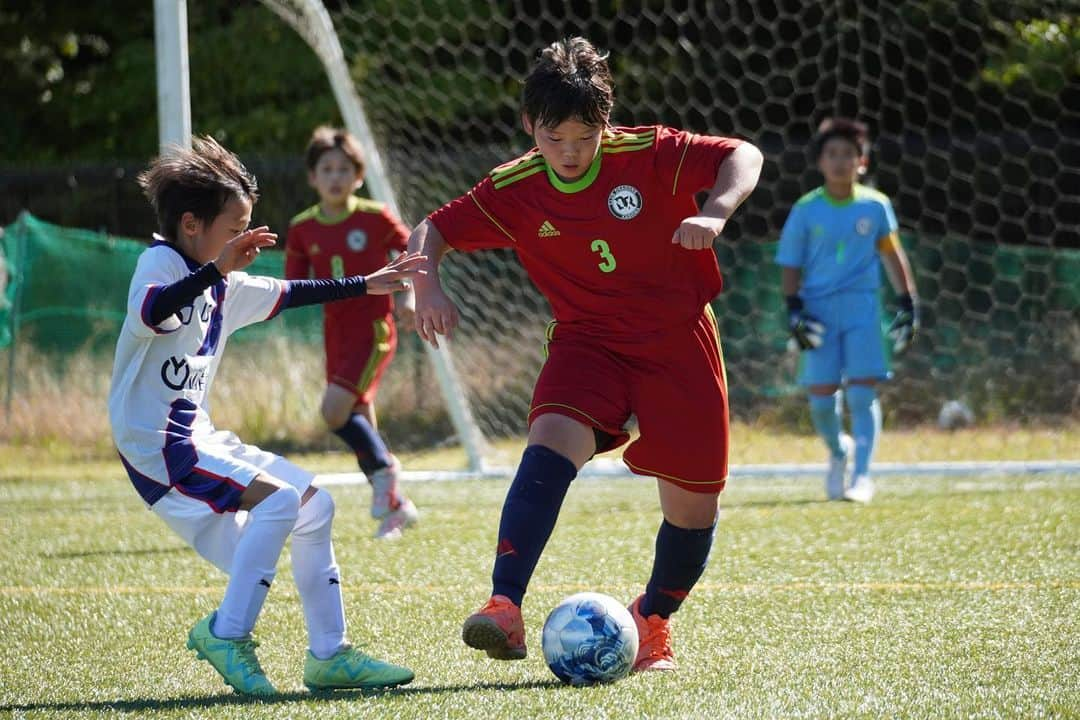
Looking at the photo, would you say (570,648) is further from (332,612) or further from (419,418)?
(419,418)

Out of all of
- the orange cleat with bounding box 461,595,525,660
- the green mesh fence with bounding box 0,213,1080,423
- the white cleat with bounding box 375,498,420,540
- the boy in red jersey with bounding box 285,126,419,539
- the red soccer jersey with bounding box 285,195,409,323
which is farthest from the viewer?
the green mesh fence with bounding box 0,213,1080,423

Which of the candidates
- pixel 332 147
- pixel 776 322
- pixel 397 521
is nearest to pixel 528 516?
pixel 397 521

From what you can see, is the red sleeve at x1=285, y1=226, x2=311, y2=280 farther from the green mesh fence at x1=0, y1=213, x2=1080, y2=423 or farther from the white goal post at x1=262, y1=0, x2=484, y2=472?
the green mesh fence at x1=0, y1=213, x2=1080, y2=423

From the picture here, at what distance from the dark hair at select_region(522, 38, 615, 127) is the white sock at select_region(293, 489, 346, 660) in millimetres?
1171

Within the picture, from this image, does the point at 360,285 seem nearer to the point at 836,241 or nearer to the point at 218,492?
the point at 218,492

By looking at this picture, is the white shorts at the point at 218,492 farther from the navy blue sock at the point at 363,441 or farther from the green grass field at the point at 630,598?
the navy blue sock at the point at 363,441

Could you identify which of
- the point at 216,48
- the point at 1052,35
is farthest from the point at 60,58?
the point at 1052,35

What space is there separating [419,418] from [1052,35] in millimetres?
5406

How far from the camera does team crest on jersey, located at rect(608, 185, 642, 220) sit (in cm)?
391

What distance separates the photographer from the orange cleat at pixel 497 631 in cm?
341

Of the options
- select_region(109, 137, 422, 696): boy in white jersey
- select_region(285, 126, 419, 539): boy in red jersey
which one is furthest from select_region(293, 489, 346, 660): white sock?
select_region(285, 126, 419, 539): boy in red jersey

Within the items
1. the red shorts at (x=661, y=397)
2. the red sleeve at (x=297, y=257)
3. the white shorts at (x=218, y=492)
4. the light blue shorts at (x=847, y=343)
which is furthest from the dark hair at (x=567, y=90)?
the light blue shorts at (x=847, y=343)

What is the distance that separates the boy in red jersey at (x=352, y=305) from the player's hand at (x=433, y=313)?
9.68 feet

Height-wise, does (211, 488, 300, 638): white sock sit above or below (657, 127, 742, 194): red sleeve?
below
